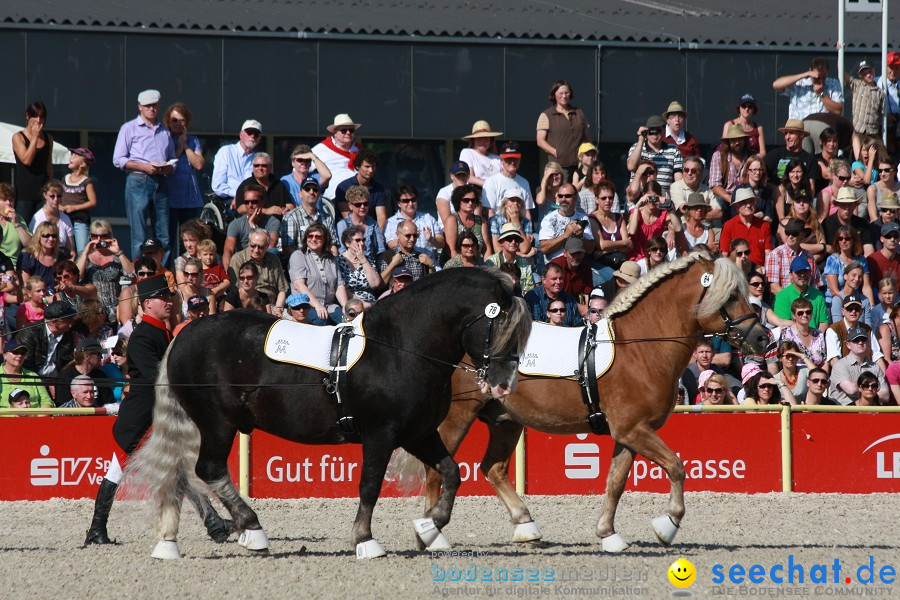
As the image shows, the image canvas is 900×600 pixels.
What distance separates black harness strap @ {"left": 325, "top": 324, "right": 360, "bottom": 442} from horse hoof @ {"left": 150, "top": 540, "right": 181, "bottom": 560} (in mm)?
1383

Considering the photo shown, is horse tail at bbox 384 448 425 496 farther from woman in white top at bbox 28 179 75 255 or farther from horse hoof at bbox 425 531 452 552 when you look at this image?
woman in white top at bbox 28 179 75 255

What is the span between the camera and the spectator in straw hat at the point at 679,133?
17344 mm

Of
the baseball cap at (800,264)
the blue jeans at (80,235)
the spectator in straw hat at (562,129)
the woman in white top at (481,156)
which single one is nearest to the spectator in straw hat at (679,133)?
the spectator in straw hat at (562,129)

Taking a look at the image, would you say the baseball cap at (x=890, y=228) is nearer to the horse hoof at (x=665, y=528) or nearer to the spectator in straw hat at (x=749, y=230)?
the spectator in straw hat at (x=749, y=230)

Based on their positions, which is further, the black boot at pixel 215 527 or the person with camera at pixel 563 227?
the person with camera at pixel 563 227

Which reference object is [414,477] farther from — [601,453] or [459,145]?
[459,145]

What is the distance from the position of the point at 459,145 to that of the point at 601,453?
23.2 feet

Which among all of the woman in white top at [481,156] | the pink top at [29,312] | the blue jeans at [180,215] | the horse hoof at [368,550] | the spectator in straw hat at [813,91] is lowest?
the horse hoof at [368,550]

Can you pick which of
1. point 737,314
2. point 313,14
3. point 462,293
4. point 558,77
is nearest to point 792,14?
point 558,77

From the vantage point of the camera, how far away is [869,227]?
16.5 metres

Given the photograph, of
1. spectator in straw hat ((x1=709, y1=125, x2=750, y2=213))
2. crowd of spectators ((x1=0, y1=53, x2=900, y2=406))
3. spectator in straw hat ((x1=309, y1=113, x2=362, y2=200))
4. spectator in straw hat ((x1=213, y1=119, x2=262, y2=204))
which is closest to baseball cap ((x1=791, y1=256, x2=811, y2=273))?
crowd of spectators ((x1=0, y1=53, x2=900, y2=406))

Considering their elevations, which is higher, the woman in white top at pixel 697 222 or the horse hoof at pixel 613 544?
the woman in white top at pixel 697 222

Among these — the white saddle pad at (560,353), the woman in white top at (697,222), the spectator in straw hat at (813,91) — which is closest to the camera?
the white saddle pad at (560,353)

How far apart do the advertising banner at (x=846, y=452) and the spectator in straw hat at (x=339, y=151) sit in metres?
6.15
